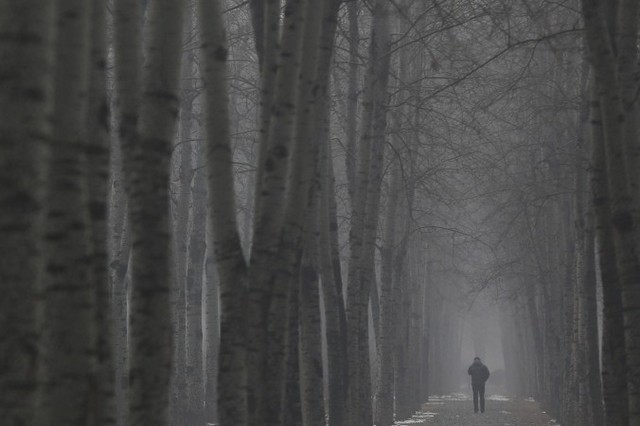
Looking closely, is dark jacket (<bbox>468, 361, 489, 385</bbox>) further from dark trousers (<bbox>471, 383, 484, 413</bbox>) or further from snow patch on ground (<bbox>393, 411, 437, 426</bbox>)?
snow patch on ground (<bbox>393, 411, 437, 426</bbox>)

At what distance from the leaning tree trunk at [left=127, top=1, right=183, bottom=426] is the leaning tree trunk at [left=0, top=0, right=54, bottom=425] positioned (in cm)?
196

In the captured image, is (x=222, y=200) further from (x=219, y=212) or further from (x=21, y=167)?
(x=21, y=167)

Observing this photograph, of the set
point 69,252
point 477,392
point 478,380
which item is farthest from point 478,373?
point 69,252

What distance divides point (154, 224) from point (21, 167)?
7.01 feet

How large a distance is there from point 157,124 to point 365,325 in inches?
348

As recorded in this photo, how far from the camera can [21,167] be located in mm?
3260

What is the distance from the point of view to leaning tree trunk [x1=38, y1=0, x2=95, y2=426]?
376 cm

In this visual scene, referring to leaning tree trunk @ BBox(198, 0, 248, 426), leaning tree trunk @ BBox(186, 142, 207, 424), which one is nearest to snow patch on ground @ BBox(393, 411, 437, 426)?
leaning tree trunk @ BBox(186, 142, 207, 424)

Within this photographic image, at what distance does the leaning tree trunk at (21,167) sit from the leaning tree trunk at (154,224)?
1.96 meters

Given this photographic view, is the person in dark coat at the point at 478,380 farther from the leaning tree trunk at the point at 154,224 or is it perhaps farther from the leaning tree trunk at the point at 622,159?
the leaning tree trunk at the point at 154,224

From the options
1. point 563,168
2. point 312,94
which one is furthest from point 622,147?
point 563,168

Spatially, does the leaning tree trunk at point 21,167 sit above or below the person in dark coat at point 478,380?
above

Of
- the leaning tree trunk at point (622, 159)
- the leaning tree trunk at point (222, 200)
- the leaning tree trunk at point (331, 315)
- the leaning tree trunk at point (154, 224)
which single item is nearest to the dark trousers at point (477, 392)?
the leaning tree trunk at point (331, 315)

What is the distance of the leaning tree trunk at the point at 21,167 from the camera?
3.24 metres
